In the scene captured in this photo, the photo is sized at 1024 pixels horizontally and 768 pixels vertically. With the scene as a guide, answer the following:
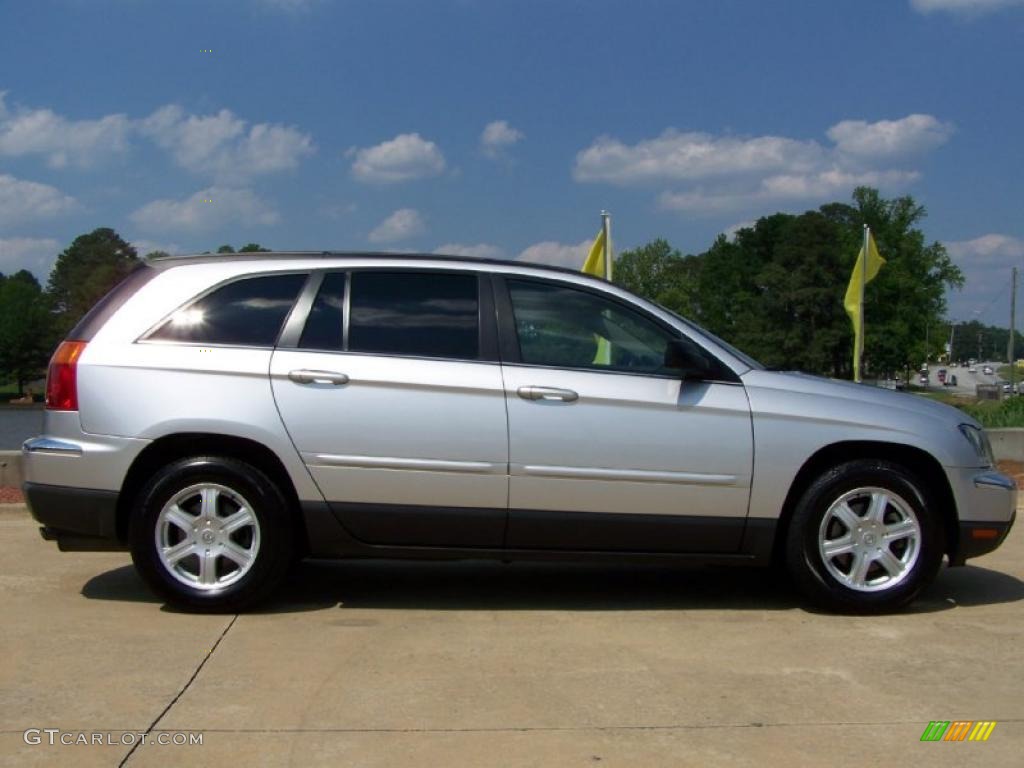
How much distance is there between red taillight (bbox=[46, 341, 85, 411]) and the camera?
5102mm

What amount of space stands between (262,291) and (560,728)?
8.89 ft

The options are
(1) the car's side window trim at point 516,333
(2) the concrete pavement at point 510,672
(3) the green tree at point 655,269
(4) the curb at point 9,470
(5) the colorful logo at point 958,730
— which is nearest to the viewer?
(2) the concrete pavement at point 510,672

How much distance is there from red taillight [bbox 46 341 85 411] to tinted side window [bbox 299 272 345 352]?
110 cm

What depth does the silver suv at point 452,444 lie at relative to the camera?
505 centimetres

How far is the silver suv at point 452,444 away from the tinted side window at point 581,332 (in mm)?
11

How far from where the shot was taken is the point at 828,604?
5250 millimetres

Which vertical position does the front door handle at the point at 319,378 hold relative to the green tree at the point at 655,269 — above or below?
below

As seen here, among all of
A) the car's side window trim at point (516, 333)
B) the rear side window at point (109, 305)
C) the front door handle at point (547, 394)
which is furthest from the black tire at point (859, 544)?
the rear side window at point (109, 305)

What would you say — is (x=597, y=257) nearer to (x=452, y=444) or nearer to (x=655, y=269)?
(x=452, y=444)

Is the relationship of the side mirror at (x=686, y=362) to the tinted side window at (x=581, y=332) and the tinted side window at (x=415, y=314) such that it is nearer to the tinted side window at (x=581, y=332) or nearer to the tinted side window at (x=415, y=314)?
the tinted side window at (x=581, y=332)

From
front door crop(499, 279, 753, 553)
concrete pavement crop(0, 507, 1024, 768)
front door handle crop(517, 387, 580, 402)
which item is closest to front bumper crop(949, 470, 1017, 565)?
concrete pavement crop(0, 507, 1024, 768)

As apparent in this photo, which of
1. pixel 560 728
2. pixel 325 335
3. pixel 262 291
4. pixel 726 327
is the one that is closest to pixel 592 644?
pixel 560 728

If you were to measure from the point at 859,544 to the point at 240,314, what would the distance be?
130 inches

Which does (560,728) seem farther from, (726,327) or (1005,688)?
(726,327)
